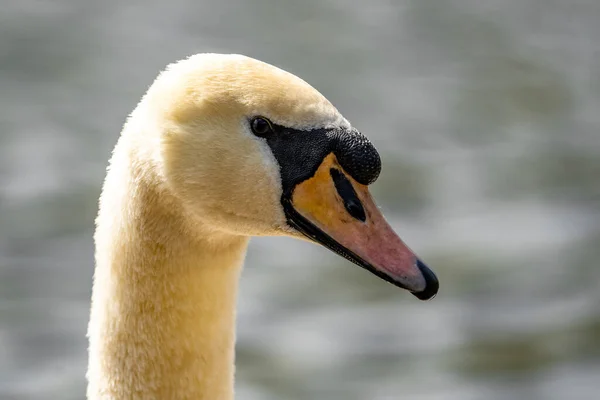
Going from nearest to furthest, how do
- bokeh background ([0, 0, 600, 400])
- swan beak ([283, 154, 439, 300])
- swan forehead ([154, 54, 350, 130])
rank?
swan forehead ([154, 54, 350, 130])
swan beak ([283, 154, 439, 300])
bokeh background ([0, 0, 600, 400])

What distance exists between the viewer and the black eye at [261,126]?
3637 mm

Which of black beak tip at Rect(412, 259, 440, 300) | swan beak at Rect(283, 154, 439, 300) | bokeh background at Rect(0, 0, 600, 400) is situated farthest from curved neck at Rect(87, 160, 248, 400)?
bokeh background at Rect(0, 0, 600, 400)

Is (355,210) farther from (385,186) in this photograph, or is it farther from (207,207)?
(385,186)

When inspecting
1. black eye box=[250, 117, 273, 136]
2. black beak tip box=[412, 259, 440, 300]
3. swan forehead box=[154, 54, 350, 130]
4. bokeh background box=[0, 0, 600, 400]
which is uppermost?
bokeh background box=[0, 0, 600, 400]

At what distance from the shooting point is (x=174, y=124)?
3.62 m

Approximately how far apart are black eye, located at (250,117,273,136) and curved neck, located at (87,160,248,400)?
0.29m

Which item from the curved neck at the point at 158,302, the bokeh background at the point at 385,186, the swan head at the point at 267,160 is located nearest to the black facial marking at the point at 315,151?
the swan head at the point at 267,160

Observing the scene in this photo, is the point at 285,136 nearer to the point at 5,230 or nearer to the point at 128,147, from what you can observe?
the point at 128,147

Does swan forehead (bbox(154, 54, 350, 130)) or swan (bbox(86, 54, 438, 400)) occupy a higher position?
swan forehead (bbox(154, 54, 350, 130))

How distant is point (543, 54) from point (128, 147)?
249 inches

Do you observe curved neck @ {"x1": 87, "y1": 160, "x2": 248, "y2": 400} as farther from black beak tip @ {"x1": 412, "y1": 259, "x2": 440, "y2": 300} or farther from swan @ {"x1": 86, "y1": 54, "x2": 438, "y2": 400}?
black beak tip @ {"x1": 412, "y1": 259, "x2": 440, "y2": 300}

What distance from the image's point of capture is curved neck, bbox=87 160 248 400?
12.2 feet

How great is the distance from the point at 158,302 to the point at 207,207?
331mm

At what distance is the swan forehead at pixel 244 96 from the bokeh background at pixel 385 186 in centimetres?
329
